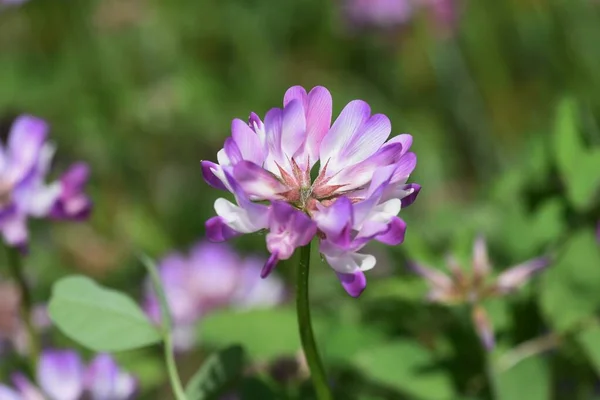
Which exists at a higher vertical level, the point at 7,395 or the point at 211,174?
the point at 211,174

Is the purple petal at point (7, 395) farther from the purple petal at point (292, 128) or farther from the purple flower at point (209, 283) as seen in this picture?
the purple flower at point (209, 283)

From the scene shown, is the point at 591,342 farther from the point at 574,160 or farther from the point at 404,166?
the point at 404,166

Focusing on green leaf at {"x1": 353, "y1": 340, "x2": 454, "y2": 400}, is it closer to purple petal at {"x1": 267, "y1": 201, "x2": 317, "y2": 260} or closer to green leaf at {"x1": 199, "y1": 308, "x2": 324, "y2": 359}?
green leaf at {"x1": 199, "y1": 308, "x2": 324, "y2": 359}

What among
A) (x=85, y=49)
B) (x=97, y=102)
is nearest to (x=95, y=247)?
(x=97, y=102)

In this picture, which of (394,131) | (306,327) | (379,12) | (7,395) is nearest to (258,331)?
(7,395)

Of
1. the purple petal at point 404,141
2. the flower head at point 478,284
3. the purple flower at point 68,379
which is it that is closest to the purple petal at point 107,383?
the purple flower at point 68,379

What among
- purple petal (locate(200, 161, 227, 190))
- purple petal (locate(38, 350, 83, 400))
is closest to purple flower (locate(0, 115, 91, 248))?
purple petal (locate(38, 350, 83, 400))

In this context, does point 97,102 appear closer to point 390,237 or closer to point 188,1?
point 188,1
